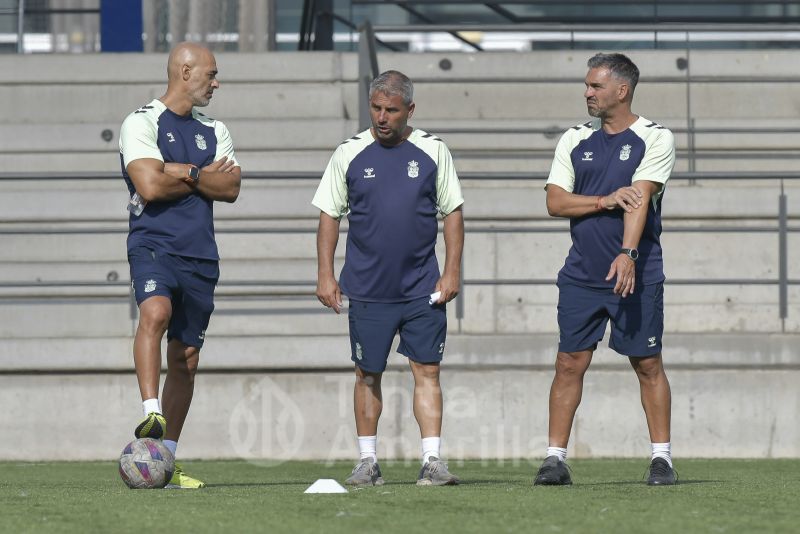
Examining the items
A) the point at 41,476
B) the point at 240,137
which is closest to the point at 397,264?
the point at 41,476

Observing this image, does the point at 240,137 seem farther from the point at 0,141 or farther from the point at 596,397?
the point at 596,397

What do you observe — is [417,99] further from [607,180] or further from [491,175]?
[607,180]

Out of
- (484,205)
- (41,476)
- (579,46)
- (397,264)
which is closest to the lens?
(397,264)

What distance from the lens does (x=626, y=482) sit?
570cm

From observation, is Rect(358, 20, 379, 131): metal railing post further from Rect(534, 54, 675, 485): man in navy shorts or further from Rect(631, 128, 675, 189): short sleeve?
Rect(631, 128, 675, 189): short sleeve

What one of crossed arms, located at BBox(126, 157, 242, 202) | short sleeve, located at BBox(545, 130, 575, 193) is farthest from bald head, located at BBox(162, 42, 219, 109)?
short sleeve, located at BBox(545, 130, 575, 193)

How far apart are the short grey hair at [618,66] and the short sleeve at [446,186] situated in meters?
0.61

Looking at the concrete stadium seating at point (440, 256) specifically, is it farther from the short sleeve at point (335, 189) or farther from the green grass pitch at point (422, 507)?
the short sleeve at point (335, 189)

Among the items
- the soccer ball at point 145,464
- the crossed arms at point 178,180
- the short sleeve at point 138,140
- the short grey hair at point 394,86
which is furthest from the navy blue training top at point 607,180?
the soccer ball at point 145,464

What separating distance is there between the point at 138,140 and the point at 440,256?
3820 millimetres

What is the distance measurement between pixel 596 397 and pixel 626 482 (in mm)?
1964

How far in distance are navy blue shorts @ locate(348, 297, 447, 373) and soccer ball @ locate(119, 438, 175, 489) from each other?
81 cm

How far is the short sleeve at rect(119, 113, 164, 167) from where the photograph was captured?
212 inches

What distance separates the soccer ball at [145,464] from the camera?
5062 millimetres
